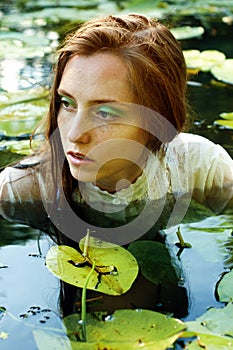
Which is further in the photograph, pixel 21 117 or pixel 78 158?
pixel 21 117

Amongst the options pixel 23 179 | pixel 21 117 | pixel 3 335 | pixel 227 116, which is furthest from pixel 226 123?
pixel 3 335

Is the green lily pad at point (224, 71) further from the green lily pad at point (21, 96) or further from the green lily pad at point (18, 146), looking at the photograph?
the green lily pad at point (18, 146)

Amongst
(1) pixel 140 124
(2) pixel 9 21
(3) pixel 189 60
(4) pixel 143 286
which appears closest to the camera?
(4) pixel 143 286

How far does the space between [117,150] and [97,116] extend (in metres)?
0.08

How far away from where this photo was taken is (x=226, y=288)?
1.09 m

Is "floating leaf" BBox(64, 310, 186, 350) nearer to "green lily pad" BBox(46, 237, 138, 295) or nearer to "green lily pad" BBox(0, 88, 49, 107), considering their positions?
"green lily pad" BBox(46, 237, 138, 295)

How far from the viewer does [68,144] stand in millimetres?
1213

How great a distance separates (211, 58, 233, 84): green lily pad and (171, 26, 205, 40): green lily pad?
56cm

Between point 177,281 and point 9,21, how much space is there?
2.52 metres

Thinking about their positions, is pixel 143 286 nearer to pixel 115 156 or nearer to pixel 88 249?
pixel 88 249

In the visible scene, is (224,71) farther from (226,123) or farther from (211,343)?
(211,343)

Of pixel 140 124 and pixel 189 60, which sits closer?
pixel 140 124

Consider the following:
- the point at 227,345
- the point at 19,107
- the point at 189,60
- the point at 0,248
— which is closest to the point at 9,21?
the point at 189,60

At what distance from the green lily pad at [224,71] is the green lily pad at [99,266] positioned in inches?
51.2
